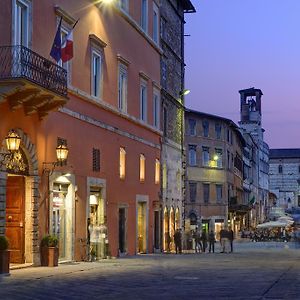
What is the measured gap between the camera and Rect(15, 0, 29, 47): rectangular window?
22.9 metres

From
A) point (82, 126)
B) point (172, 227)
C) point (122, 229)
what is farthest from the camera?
point (172, 227)

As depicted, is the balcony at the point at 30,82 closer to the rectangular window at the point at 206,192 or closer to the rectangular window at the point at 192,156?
the rectangular window at the point at 192,156

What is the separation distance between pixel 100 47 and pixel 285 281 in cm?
1486

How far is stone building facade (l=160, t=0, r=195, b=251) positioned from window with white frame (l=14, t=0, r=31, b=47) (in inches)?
841

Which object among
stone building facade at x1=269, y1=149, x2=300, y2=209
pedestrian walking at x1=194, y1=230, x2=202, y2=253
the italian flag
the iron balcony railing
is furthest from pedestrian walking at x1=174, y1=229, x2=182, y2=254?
stone building facade at x1=269, y1=149, x2=300, y2=209

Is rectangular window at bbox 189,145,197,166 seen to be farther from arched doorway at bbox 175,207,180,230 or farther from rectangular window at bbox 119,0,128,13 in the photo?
rectangular window at bbox 119,0,128,13

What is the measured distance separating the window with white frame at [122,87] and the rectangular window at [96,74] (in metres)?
3.13

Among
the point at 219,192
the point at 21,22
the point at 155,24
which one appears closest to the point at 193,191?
the point at 219,192

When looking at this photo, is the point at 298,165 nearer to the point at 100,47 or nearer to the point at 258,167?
the point at 258,167

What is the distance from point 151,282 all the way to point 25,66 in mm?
7084

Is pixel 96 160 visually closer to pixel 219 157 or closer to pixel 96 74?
pixel 96 74

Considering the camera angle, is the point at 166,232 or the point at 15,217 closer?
the point at 15,217

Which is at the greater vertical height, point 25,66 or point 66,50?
point 66,50

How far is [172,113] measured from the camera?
159 ft
